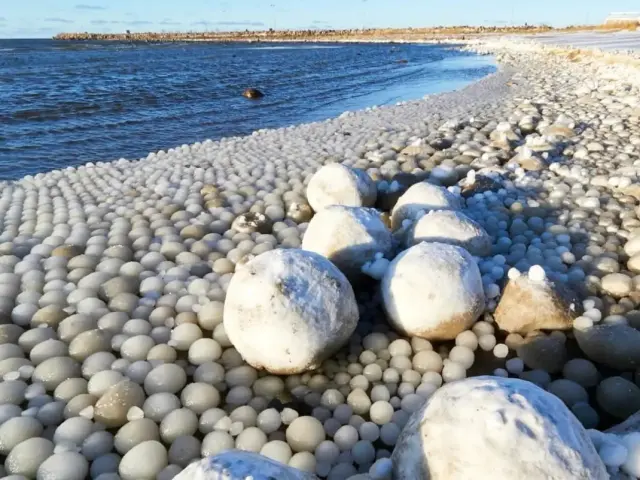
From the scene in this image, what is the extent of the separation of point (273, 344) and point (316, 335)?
21 centimetres

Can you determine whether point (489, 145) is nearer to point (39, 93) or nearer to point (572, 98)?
point (572, 98)

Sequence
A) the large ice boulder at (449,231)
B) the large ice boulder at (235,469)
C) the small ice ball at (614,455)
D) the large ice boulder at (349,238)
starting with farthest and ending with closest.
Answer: the large ice boulder at (449,231), the large ice boulder at (349,238), the small ice ball at (614,455), the large ice boulder at (235,469)

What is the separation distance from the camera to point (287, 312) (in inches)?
102

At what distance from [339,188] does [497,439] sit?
2899 millimetres

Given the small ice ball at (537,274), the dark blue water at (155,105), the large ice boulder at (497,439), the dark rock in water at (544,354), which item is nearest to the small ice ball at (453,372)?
the dark rock in water at (544,354)

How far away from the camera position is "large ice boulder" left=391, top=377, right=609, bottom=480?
5.41ft

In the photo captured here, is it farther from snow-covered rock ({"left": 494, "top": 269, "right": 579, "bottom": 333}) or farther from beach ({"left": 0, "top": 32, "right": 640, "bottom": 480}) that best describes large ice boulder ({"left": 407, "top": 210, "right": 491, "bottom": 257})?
snow-covered rock ({"left": 494, "top": 269, "right": 579, "bottom": 333})

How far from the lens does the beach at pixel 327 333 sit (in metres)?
1.89

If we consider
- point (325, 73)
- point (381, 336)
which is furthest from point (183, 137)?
point (325, 73)

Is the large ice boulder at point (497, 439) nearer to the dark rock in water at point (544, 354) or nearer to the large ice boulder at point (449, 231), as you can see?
the dark rock in water at point (544, 354)

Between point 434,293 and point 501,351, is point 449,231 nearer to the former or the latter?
point 434,293

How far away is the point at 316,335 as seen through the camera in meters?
2.61

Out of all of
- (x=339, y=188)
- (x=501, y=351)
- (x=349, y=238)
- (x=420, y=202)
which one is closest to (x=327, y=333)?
(x=349, y=238)

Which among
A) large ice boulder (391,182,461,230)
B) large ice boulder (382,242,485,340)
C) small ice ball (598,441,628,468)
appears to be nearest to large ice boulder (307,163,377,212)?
large ice boulder (391,182,461,230)
